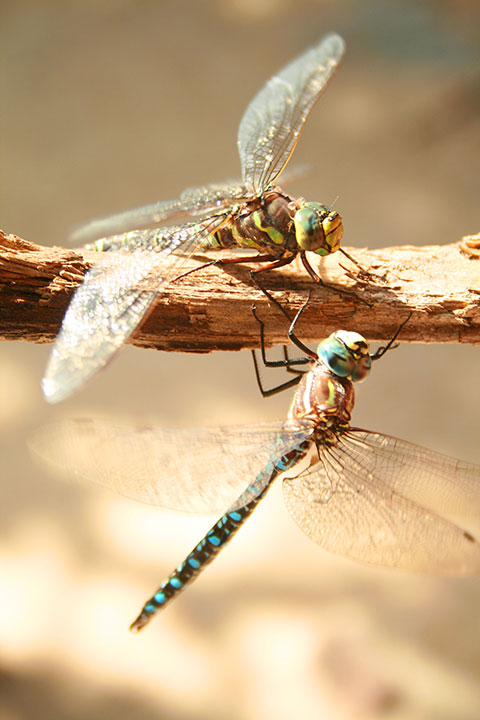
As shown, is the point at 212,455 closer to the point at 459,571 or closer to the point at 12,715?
the point at 459,571

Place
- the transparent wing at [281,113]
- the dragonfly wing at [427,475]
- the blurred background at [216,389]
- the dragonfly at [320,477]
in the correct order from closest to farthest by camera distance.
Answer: the dragonfly at [320,477] < the dragonfly wing at [427,475] < the transparent wing at [281,113] < the blurred background at [216,389]

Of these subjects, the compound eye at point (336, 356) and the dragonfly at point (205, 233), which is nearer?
the dragonfly at point (205, 233)

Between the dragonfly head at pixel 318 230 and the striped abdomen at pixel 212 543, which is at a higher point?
the dragonfly head at pixel 318 230

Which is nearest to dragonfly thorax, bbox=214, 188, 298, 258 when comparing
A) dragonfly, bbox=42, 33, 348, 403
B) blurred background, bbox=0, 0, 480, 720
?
dragonfly, bbox=42, 33, 348, 403

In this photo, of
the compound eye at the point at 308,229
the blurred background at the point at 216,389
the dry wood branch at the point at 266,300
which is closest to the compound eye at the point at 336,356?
the dry wood branch at the point at 266,300

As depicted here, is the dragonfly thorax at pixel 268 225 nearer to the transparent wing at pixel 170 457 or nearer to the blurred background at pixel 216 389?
the transparent wing at pixel 170 457

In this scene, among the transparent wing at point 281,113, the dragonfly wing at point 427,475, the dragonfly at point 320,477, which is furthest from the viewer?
the transparent wing at point 281,113

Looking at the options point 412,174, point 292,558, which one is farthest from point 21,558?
point 412,174

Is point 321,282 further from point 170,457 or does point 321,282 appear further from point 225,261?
point 170,457
